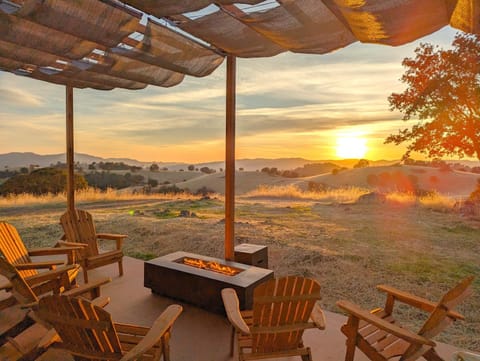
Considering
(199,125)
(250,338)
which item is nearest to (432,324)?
(250,338)

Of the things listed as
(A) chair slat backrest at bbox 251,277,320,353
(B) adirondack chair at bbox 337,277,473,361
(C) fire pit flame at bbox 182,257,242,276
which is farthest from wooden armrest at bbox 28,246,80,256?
(B) adirondack chair at bbox 337,277,473,361

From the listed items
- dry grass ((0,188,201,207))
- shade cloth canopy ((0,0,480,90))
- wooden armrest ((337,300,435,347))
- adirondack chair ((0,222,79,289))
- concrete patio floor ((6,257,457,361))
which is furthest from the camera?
dry grass ((0,188,201,207))

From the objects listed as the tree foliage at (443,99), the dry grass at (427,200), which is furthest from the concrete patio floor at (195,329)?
the dry grass at (427,200)

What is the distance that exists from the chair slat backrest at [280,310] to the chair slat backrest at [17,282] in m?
1.62

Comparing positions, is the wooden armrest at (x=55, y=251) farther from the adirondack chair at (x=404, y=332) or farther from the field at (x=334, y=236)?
the adirondack chair at (x=404, y=332)

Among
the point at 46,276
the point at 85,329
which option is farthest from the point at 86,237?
the point at 85,329

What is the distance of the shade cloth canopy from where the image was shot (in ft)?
6.55

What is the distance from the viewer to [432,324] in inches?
73.1

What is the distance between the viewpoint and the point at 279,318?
1919 mm

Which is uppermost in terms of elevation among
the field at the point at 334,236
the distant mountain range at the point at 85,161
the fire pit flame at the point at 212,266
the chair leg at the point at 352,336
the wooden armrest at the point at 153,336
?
the distant mountain range at the point at 85,161

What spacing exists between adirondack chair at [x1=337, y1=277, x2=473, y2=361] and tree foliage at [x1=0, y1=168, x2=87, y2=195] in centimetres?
1201

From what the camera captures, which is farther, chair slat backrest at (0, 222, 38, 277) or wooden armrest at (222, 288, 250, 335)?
chair slat backrest at (0, 222, 38, 277)

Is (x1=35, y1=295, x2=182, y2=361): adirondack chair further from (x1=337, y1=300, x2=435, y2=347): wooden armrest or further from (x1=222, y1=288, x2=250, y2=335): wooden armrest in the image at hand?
(x1=337, y1=300, x2=435, y2=347): wooden armrest

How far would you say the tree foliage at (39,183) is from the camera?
1164 centimetres
